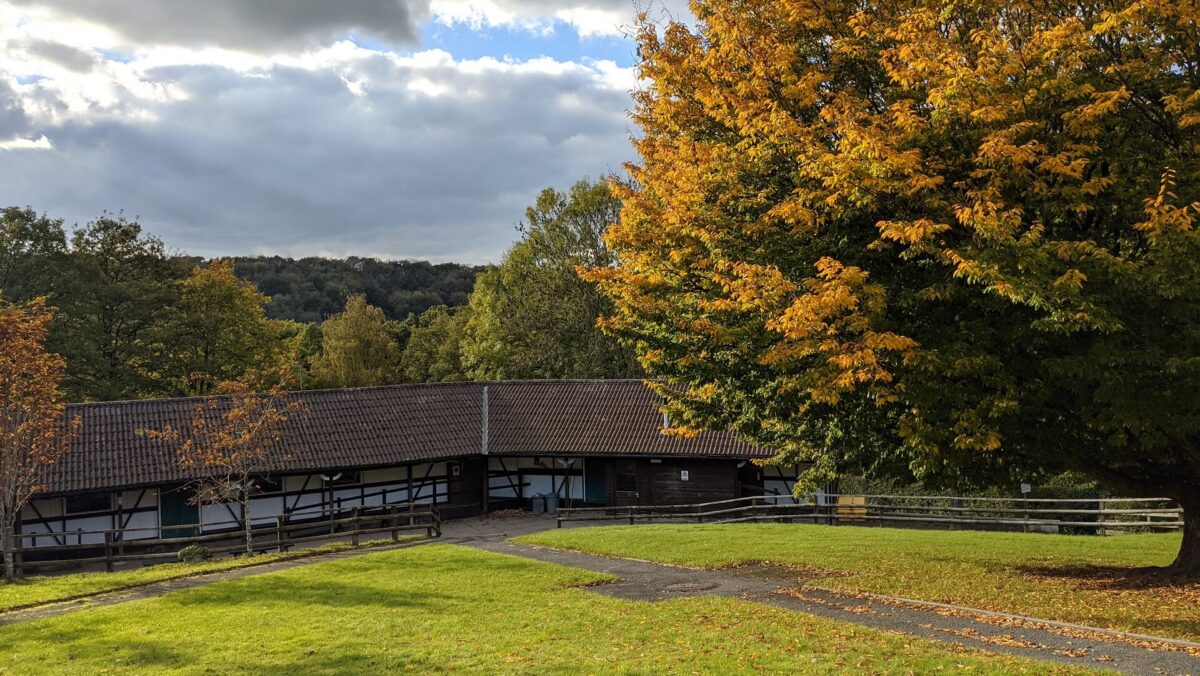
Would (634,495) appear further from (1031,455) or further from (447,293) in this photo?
(447,293)

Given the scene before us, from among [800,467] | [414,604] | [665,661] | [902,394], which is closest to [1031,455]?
[902,394]

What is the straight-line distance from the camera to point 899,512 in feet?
91.6

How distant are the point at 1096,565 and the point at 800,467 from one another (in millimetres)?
11962

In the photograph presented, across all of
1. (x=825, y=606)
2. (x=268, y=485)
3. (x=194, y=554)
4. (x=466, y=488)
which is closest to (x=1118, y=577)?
(x=825, y=606)

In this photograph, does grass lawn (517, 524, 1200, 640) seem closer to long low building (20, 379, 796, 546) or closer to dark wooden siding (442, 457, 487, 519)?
long low building (20, 379, 796, 546)

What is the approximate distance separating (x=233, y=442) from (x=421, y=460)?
308 inches

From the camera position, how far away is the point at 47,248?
38781mm

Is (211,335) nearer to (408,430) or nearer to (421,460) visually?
(408,430)

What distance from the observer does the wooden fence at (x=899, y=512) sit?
25202 millimetres

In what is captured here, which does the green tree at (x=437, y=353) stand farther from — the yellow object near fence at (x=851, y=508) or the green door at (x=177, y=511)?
the yellow object near fence at (x=851, y=508)

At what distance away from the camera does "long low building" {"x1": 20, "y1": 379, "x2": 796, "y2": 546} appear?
25828mm

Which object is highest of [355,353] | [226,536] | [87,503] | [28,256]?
[28,256]

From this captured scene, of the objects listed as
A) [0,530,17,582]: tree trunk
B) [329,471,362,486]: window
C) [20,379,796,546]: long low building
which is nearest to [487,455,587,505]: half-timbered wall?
[20,379,796,546]: long low building

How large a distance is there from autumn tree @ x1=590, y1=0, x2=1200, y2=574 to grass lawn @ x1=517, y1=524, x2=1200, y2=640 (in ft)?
6.32
